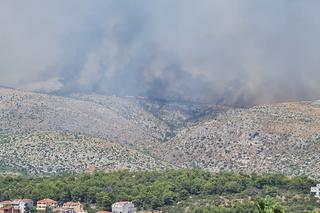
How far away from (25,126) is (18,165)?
16.6 meters

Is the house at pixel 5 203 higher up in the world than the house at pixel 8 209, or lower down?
higher up

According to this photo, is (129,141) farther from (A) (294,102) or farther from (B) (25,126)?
(A) (294,102)

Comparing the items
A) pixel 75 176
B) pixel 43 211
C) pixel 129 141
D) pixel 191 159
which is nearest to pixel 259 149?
pixel 191 159

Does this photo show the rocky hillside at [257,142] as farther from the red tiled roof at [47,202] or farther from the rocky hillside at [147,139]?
the red tiled roof at [47,202]

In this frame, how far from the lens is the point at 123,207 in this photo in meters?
130

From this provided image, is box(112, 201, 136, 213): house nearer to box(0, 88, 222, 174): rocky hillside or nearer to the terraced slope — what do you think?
the terraced slope

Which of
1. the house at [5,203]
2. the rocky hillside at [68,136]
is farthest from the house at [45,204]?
the rocky hillside at [68,136]

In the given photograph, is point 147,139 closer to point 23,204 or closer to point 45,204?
point 45,204

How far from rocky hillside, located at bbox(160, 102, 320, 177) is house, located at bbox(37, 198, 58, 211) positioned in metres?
41.3

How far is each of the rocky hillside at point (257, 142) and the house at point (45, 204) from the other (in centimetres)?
4134

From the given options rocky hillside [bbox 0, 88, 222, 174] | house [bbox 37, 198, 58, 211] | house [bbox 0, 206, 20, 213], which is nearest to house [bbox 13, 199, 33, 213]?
house [bbox 0, 206, 20, 213]

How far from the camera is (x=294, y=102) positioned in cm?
18738

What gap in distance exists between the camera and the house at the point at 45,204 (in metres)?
133

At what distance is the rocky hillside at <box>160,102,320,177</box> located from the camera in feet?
540
